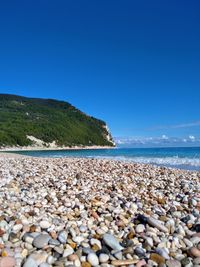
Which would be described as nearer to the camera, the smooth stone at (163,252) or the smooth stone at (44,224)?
the smooth stone at (163,252)

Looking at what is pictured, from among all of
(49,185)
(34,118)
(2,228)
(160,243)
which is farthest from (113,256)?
(34,118)

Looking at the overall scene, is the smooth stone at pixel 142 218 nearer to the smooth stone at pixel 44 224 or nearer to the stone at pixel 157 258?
the stone at pixel 157 258

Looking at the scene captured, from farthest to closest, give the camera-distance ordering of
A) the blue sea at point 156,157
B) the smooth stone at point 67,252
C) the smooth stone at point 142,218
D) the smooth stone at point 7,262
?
the blue sea at point 156,157
the smooth stone at point 142,218
the smooth stone at point 67,252
the smooth stone at point 7,262

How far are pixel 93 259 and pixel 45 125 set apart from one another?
13688 cm

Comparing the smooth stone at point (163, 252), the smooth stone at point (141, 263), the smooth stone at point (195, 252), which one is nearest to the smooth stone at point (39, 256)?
the smooth stone at point (141, 263)

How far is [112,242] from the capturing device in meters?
5.58

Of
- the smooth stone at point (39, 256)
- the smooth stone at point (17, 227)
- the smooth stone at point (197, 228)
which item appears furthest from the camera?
the smooth stone at point (197, 228)

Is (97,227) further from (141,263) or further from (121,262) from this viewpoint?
(141,263)

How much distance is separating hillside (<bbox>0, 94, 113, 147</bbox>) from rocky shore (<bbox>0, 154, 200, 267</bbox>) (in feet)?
321

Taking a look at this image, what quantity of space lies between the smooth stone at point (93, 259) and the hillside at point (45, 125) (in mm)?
101372

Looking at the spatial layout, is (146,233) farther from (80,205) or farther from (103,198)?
(103,198)

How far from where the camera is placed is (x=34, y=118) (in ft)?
501

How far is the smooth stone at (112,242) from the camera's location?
548 cm

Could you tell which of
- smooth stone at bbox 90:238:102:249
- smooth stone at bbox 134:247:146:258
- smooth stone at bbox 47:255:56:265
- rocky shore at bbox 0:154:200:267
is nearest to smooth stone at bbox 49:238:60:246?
rocky shore at bbox 0:154:200:267
